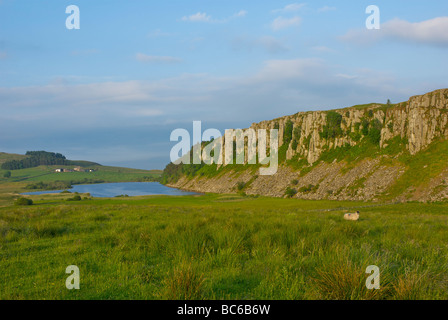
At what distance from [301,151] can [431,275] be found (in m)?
114

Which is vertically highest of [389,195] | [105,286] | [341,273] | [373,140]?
[373,140]

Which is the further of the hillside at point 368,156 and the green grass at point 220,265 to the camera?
the hillside at point 368,156

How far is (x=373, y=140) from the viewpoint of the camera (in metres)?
87.8

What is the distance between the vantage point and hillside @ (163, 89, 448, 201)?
211 ft

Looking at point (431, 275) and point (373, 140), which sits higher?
point (373, 140)

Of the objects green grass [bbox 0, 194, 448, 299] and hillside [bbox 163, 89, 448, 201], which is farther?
hillside [bbox 163, 89, 448, 201]

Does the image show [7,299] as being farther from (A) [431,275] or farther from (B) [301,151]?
(B) [301,151]

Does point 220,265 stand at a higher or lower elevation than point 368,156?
lower

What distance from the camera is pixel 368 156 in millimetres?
83375

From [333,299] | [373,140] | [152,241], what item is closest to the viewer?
[333,299]

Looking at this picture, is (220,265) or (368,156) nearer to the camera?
(220,265)

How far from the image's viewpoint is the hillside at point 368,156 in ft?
211

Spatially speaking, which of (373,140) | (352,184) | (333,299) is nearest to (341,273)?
(333,299)
